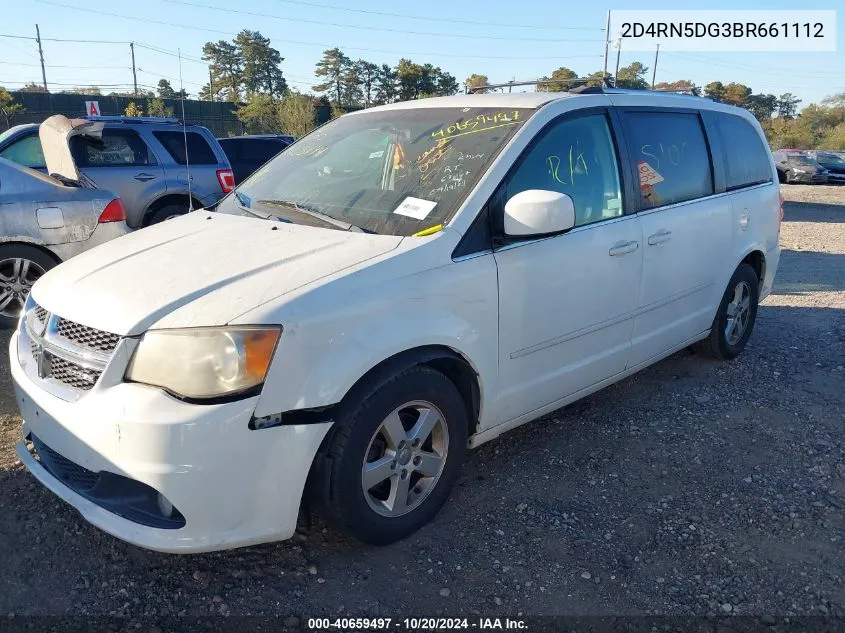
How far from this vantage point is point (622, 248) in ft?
11.6

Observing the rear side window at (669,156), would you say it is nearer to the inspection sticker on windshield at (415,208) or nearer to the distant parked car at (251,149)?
the inspection sticker on windshield at (415,208)

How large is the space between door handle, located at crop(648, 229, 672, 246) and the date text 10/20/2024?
221 centimetres

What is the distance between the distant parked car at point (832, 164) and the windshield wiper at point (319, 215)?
27.4 m

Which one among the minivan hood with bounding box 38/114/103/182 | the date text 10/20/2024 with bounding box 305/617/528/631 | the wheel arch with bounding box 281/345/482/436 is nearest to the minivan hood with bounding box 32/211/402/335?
the wheel arch with bounding box 281/345/482/436

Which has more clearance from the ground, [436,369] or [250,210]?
[250,210]

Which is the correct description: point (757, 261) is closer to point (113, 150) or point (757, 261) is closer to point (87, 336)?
point (87, 336)

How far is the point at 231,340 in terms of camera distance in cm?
226

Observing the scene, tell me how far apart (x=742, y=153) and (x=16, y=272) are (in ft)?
18.3

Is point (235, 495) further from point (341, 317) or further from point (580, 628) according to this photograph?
point (580, 628)

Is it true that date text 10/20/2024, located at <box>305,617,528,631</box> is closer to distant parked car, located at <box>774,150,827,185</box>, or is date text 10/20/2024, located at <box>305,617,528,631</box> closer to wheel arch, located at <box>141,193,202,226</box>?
wheel arch, located at <box>141,193,202,226</box>

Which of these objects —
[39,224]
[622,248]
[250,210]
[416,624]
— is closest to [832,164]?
[622,248]

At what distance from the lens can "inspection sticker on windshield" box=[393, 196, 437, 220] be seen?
9.65ft

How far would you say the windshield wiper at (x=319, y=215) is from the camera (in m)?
2.98

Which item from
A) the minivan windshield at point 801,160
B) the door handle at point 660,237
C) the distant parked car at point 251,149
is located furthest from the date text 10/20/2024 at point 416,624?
the minivan windshield at point 801,160
